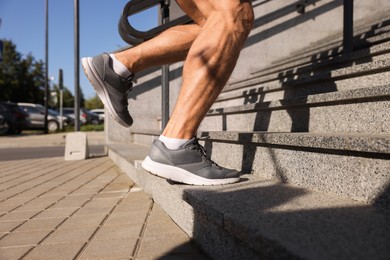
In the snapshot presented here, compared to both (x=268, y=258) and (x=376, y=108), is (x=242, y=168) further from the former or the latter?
(x=268, y=258)

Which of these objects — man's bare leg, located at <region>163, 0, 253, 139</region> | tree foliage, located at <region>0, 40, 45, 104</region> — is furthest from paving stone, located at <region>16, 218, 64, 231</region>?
tree foliage, located at <region>0, 40, 45, 104</region>

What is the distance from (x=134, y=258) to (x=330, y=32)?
5222mm

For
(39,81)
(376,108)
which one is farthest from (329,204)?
(39,81)

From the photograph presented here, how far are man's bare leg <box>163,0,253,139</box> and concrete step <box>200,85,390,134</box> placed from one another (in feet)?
1.91

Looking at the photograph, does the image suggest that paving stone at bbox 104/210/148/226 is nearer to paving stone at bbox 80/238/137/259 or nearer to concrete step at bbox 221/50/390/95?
paving stone at bbox 80/238/137/259

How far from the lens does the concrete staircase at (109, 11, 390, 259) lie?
926 mm

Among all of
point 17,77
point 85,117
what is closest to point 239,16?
point 85,117

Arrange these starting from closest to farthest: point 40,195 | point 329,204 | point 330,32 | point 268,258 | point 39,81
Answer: point 268,258 < point 329,204 < point 40,195 < point 330,32 < point 39,81

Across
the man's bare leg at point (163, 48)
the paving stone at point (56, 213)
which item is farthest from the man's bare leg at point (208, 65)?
the paving stone at point (56, 213)

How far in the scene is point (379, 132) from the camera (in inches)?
60.9

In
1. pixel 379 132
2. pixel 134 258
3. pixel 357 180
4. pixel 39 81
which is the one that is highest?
pixel 39 81

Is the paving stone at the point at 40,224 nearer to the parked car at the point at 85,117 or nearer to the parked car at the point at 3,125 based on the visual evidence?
the parked car at the point at 3,125

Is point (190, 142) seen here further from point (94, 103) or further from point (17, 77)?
point (94, 103)

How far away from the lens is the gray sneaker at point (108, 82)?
1901 millimetres
